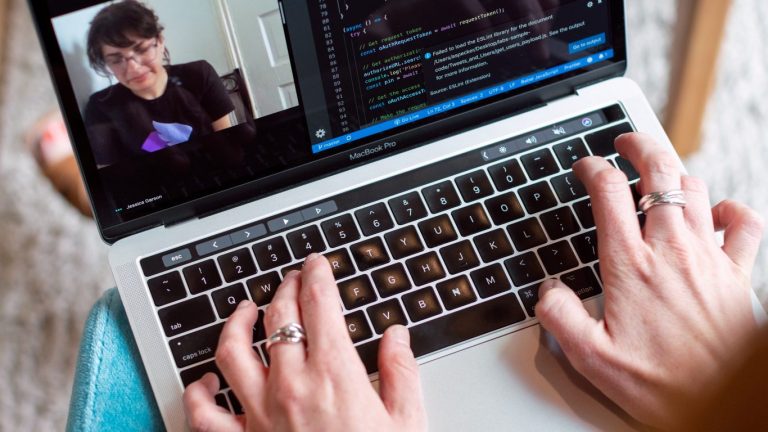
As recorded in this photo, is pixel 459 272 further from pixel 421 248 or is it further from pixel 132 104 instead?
pixel 132 104

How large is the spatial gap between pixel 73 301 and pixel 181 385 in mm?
503

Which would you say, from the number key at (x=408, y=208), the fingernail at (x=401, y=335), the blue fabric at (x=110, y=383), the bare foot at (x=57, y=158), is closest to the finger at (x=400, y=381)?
the fingernail at (x=401, y=335)

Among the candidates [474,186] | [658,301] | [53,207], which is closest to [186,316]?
[474,186]

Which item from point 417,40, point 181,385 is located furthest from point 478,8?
point 181,385

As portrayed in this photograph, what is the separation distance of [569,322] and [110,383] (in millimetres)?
378

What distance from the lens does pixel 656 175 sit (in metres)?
0.57

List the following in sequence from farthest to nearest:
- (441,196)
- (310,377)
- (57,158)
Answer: (57,158) < (441,196) < (310,377)

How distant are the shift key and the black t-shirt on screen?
0.13 metres

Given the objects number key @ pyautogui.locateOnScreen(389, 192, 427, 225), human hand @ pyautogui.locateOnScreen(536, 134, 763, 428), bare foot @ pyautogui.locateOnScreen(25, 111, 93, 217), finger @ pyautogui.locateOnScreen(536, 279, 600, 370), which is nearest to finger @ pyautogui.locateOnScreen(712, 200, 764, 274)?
human hand @ pyautogui.locateOnScreen(536, 134, 763, 428)

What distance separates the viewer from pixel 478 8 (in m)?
0.60

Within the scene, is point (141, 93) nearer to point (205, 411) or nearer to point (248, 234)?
point (248, 234)

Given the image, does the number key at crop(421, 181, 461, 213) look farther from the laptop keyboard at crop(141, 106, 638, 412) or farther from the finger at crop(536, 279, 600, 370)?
the finger at crop(536, 279, 600, 370)

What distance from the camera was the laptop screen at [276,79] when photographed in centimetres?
55

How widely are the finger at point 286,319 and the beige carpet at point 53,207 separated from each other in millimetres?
525
